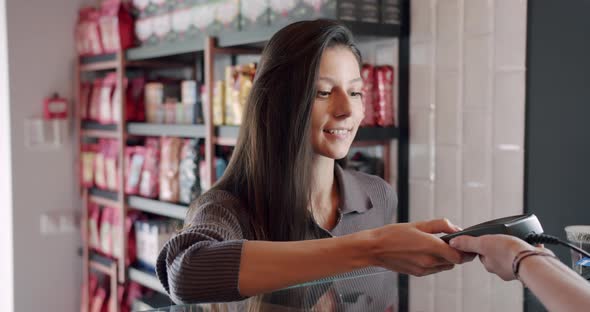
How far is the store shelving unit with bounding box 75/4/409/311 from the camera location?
2.57 m

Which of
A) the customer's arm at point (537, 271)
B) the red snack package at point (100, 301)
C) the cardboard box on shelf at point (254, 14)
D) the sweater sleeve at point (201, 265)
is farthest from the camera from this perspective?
the red snack package at point (100, 301)

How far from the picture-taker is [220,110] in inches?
114

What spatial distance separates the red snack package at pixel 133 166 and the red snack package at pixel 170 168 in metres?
0.30

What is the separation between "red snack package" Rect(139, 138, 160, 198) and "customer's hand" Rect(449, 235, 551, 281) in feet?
9.18

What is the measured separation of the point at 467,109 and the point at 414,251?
4.93 ft

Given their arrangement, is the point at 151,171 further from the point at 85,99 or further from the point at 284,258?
the point at 284,258

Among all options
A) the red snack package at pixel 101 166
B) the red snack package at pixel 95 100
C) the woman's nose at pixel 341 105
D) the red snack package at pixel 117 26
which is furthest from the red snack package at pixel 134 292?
the woman's nose at pixel 341 105

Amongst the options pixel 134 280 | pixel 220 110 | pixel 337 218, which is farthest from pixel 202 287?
pixel 134 280

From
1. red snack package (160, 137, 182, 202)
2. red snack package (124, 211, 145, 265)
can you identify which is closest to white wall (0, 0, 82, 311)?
red snack package (124, 211, 145, 265)

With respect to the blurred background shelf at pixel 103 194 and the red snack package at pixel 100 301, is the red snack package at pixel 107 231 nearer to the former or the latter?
the blurred background shelf at pixel 103 194

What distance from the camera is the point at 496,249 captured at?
34.2 inches

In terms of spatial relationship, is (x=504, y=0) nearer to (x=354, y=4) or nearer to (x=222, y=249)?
(x=354, y=4)

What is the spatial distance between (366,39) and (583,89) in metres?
0.93

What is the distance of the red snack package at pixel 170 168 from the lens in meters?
3.35
